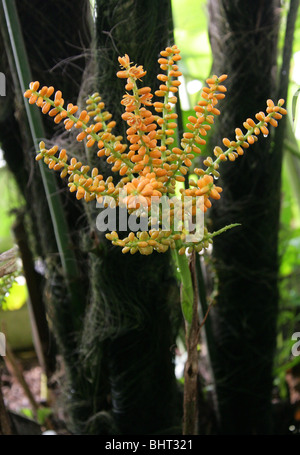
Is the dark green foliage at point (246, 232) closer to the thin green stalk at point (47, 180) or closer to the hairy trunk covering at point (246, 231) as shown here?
the hairy trunk covering at point (246, 231)

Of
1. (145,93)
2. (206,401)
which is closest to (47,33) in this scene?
(145,93)

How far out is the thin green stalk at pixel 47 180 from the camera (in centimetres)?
62

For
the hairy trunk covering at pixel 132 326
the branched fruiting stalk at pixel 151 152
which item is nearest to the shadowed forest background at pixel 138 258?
the hairy trunk covering at pixel 132 326

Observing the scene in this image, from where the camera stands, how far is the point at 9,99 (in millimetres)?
745

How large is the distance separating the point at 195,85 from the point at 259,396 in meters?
0.58

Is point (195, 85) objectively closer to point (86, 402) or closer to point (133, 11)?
point (133, 11)

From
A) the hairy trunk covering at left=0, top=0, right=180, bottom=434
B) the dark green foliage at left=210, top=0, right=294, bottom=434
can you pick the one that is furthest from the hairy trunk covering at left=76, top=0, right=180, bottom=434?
the dark green foliage at left=210, top=0, right=294, bottom=434

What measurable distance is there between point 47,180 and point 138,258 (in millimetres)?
167

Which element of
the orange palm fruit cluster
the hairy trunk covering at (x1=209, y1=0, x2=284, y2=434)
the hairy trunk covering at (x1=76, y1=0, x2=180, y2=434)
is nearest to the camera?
the orange palm fruit cluster

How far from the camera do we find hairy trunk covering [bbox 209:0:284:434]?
2.42 ft

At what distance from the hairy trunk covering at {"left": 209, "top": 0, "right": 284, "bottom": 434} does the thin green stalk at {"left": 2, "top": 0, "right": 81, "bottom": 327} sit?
249 millimetres

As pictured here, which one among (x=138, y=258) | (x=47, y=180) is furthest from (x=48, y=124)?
(x=138, y=258)
